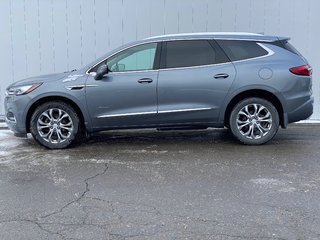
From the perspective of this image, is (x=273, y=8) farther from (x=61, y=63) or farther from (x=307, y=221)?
(x=307, y=221)

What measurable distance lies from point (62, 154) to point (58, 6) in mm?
4164

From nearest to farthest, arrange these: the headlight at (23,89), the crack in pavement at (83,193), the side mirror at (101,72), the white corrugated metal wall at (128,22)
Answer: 1. the crack in pavement at (83,193)
2. the side mirror at (101,72)
3. the headlight at (23,89)
4. the white corrugated metal wall at (128,22)

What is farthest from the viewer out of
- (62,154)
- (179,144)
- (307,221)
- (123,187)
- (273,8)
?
(273,8)

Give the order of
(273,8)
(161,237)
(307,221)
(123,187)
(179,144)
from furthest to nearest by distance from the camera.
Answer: (273,8) → (179,144) → (123,187) → (307,221) → (161,237)

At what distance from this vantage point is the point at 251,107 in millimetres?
7426

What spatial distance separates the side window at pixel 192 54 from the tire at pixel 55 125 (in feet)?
5.62

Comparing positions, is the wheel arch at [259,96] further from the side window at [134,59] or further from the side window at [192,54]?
the side window at [134,59]

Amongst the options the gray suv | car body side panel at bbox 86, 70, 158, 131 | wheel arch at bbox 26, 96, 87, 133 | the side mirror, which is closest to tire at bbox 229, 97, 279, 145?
the gray suv

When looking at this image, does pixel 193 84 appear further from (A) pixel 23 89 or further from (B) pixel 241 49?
(A) pixel 23 89

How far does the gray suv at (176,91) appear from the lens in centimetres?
726

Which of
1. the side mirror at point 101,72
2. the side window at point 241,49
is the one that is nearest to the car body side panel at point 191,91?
the side window at point 241,49

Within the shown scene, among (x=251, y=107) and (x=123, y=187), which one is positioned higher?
(x=251, y=107)

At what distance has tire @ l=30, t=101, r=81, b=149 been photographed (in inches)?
289

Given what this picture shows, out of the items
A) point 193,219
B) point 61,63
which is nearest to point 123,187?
point 193,219
